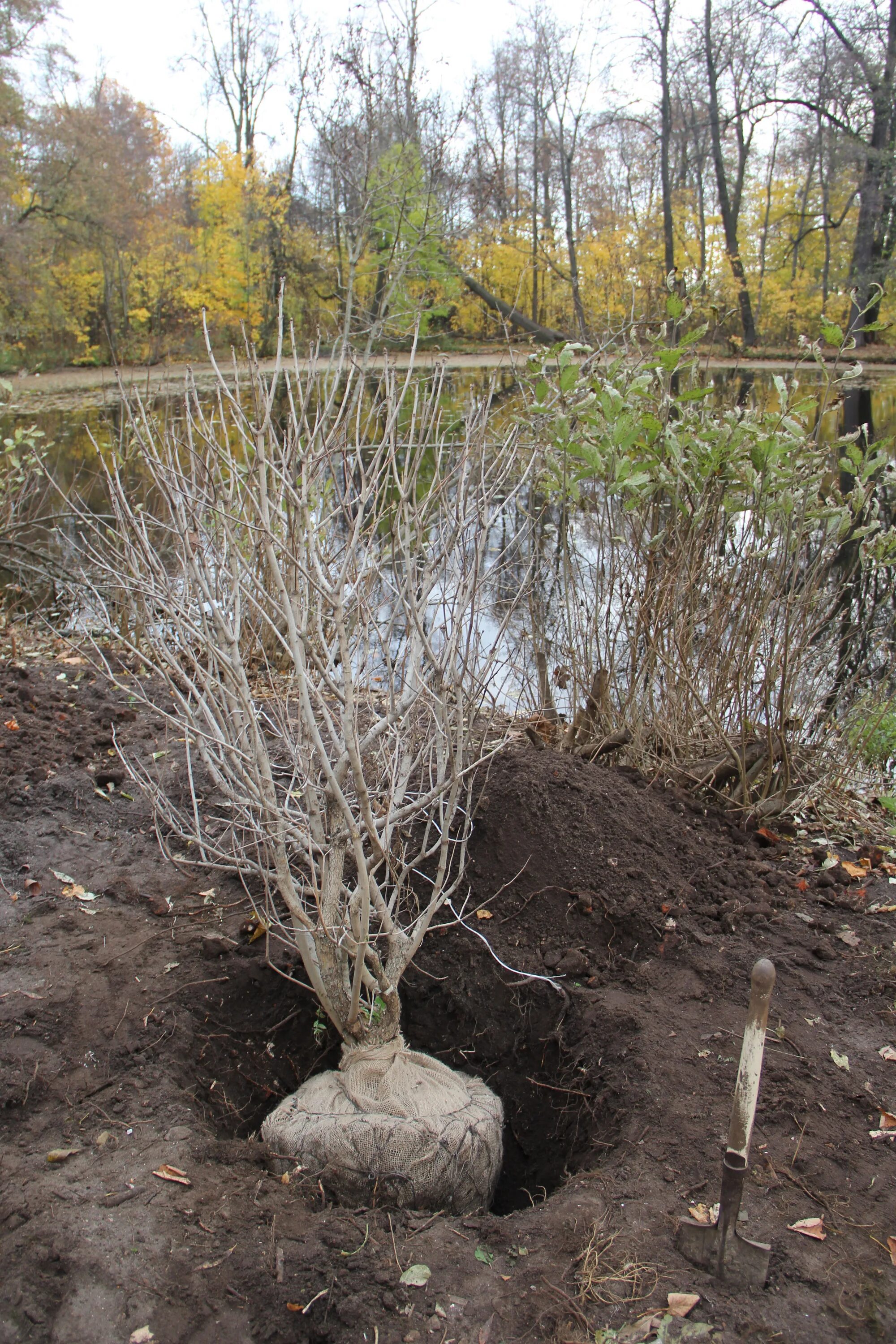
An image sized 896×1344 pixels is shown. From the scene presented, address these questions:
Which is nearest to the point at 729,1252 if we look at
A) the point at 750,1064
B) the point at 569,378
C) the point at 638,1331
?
the point at 638,1331

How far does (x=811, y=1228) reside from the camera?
6.45 feet

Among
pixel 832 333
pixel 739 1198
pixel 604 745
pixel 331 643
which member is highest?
pixel 832 333

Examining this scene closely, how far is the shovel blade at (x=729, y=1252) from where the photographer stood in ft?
6.01

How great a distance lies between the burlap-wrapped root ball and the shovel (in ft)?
2.25

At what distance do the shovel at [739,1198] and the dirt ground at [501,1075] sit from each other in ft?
0.13

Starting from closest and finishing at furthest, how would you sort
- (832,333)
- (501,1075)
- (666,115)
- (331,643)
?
(331,643) < (501,1075) < (832,333) < (666,115)

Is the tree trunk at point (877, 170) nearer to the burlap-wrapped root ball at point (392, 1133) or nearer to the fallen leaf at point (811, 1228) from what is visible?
the burlap-wrapped root ball at point (392, 1133)

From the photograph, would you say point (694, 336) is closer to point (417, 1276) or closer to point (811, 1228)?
point (811, 1228)

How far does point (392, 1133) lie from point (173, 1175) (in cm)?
54

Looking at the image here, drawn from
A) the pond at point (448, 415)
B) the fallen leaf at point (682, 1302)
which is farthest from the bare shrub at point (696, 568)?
the pond at point (448, 415)

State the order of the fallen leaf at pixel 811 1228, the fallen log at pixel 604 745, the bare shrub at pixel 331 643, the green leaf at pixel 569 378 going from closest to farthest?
the fallen leaf at pixel 811 1228 → the bare shrub at pixel 331 643 → the green leaf at pixel 569 378 → the fallen log at pixel 604 745

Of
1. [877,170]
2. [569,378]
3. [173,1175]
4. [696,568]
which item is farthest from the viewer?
[877,170]

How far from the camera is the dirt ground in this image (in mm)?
1835

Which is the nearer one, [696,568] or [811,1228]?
[811,1228]
